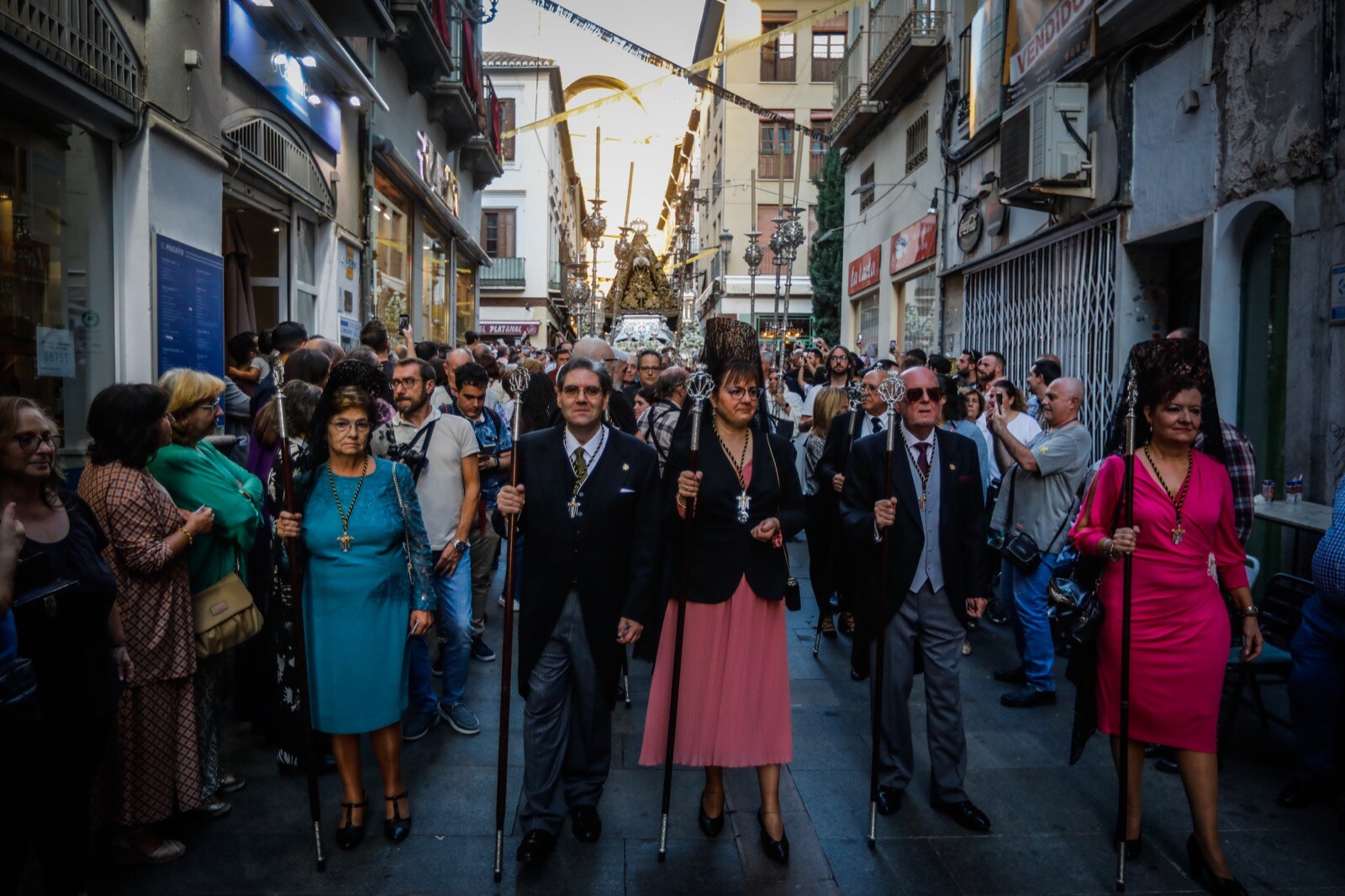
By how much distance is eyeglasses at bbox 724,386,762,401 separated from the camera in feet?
13.6

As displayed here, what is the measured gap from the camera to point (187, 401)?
14.1 feet

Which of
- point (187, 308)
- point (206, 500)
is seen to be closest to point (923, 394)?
point (206, 500)

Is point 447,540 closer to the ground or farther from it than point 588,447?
closer to the ground

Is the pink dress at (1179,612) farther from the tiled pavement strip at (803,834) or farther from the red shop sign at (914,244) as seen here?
the red shop sign at (914,244)

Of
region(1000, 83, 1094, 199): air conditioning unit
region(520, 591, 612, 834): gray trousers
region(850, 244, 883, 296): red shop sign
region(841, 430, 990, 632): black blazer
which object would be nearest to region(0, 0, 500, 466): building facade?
region(520, 591, 612, 834): gray trousers

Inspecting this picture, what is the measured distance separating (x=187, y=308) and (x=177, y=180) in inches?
36.0

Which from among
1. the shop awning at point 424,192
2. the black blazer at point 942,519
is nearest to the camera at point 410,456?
the black blazer at point 942,519

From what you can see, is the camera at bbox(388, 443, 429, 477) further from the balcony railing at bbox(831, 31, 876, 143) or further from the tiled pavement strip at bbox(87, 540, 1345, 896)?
the balcony railing at bbox(831, 31, 876, 143)

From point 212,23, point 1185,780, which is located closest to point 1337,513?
point 1185,780

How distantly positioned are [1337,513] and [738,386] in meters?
2.72

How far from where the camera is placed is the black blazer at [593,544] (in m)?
4.04

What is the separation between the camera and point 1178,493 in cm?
392

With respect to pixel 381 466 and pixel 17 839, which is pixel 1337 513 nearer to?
pixel 381 466

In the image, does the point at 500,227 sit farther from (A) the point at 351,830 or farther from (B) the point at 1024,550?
(A) the point at 351,830
